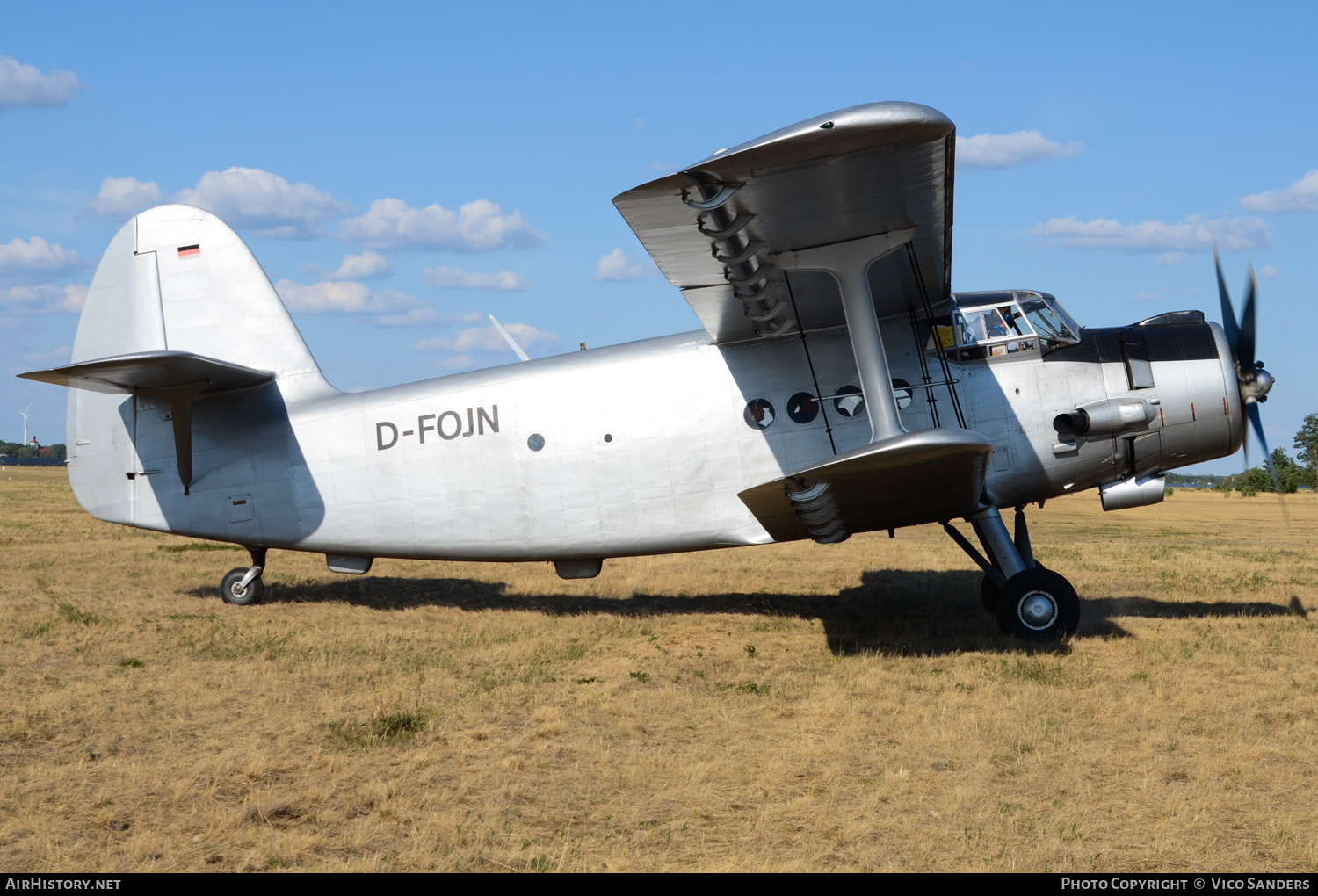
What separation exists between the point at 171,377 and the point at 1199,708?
9.91 meters

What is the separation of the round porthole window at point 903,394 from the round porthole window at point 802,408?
2.54 ft

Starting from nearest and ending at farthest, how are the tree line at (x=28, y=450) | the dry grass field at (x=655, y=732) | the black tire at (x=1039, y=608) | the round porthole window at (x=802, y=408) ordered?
the dry grass field at (x=655, y=732), the black tire at (x=1039, y=608), the round porthole window at (x=802, y=408), the tree line at (x=28, y=450)

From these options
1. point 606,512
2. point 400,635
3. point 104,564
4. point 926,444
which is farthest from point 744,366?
point 104,564

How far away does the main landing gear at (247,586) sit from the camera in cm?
1112

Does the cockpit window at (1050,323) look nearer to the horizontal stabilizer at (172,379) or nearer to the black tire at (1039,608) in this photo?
the black tire at (1039,608)

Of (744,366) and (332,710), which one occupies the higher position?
(744,366)

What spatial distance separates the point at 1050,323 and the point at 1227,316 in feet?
6.54

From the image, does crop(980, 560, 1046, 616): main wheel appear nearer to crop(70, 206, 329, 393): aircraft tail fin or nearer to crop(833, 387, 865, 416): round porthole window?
crop(833, 387, 865, 416): round porthole window

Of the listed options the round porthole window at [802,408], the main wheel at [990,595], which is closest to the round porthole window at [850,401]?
the round porthole window at [802,408]

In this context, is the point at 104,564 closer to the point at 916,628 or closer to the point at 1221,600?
the point at 916,628

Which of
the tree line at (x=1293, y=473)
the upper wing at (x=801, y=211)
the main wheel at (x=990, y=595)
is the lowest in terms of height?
the tree line at (x=1293, y=473)

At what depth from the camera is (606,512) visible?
9.49 metres

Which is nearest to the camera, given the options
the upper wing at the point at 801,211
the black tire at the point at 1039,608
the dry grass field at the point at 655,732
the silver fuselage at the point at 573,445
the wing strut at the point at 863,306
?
the dry grass field at the point at 655,732

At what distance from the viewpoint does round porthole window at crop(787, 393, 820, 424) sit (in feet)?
29.8
